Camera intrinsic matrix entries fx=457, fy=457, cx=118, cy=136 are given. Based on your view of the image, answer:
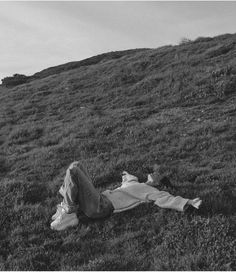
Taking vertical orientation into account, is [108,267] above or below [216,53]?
below

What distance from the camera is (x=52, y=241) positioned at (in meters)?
8.45

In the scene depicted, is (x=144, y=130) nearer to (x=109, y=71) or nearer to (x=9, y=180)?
(x=9, y=180)

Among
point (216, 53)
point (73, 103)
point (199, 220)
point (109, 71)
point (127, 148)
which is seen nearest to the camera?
point (199, 220)

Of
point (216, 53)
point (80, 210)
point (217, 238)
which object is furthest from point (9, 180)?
point (216, 53)

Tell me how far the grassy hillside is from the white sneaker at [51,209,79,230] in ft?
0.47

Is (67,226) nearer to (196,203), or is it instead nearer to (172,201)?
(172,201)

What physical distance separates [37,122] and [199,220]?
13.7 meters

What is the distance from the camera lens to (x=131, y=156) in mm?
13062

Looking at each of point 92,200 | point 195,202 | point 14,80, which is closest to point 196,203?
point 195,202

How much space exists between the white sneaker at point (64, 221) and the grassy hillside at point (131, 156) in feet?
0.47

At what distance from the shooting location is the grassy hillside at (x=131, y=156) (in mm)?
7692

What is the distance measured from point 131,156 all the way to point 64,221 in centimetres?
449

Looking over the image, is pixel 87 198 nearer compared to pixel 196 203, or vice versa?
pixel 196 203

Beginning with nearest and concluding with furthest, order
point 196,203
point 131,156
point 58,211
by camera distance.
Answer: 1. point 196,203
2. point 58,211
3. point 131,156
